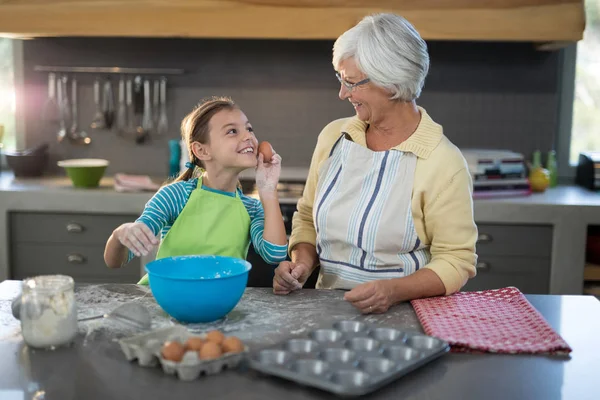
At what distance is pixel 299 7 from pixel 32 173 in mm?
1530

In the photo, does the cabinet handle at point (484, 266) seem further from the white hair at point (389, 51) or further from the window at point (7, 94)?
the window at point (7, 94)

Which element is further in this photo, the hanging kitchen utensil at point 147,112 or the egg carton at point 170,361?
the hanging kitchen utensil at point 147,112

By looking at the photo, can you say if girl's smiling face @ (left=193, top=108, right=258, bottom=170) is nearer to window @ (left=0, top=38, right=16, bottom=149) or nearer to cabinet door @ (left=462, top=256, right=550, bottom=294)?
cabinet door @ (left=462, top=256, right=550, bottom=294)

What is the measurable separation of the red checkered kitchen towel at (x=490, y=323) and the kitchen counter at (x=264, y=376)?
25 mm

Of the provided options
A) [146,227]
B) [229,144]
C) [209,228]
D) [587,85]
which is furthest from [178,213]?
[587,85]

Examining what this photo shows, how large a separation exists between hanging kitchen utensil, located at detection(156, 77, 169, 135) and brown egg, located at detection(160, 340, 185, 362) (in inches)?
102

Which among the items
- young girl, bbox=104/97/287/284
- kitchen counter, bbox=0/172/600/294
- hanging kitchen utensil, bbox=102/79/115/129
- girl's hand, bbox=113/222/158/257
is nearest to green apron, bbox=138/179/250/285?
young girl, bbox=104/97/287/284

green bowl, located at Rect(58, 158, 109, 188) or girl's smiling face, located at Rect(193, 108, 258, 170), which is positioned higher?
Answer: girl's smiling face, located at Rect(193, 108, 258, 170)

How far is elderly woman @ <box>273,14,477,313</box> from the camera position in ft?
6.02

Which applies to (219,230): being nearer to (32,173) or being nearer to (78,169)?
(78,169)

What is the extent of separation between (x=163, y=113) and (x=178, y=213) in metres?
1.90

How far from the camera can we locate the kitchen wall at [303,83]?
12.1 ft

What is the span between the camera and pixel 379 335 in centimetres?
138

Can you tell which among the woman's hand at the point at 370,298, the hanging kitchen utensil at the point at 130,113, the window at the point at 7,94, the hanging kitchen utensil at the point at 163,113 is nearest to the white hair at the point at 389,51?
the woman's hand at the point at 370,298
